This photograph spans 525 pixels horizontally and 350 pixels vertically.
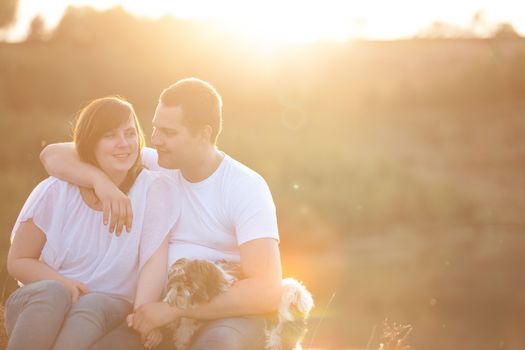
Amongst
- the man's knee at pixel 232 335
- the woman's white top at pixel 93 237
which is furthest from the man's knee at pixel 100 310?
the man's knee at pixel 232 335

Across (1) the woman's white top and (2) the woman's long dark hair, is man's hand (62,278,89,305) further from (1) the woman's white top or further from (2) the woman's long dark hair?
(2) the woman's long dark hair

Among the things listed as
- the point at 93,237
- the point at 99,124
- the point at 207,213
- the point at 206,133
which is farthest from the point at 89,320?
the point at 206,133

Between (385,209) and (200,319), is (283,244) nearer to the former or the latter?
(385,209)

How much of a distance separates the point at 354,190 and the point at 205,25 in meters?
13.2

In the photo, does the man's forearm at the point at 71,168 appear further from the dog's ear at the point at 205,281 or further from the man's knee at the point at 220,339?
the man's knee at the point at 220,339

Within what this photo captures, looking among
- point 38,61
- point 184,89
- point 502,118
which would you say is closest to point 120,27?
point 38,61

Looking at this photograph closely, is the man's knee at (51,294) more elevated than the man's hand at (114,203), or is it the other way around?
the man's hand at (114,203)

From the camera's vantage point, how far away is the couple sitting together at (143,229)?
11.4 feet

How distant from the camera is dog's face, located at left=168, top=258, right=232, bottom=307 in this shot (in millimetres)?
3410

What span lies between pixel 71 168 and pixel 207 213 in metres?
0.62

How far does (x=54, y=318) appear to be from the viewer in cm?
334

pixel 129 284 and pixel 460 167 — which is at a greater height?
pixel 460 167

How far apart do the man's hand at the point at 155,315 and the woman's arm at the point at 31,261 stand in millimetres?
312

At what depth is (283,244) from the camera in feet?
40.5
